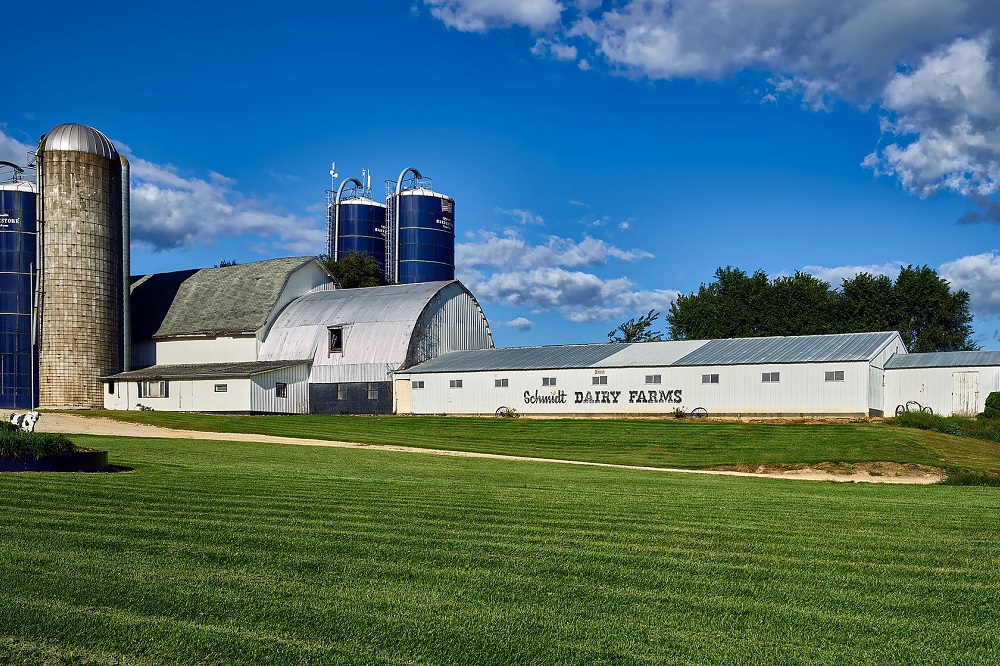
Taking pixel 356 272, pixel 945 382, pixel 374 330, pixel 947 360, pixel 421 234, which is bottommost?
pixel 945 382

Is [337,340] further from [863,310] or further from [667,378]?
[863,310]

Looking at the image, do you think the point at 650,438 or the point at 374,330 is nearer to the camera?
the point at 650,438

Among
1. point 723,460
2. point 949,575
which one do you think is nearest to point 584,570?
point 949,575

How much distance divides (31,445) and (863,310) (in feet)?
223

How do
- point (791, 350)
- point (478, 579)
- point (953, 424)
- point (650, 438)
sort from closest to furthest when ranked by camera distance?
point (478, 579) → point (650, 438) → point (953, 424) → point (791, 350)

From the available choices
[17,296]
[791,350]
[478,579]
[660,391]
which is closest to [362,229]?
[17,296]

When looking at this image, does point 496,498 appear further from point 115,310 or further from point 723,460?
point 115,310

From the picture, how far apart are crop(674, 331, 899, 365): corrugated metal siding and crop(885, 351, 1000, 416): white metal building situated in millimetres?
2087

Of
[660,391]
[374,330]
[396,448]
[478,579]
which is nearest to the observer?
[478,579]

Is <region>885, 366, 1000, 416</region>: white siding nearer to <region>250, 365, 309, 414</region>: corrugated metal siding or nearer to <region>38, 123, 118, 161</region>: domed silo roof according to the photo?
<region>250, 365, 309, 414</region>: corrugated metal siding

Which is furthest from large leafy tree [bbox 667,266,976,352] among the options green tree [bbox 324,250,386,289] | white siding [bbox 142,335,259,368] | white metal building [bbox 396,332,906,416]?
white siding [bbox 142,335,259,368]

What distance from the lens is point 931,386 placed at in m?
46.8

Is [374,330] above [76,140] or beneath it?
beneath

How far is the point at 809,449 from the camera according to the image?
112ft
